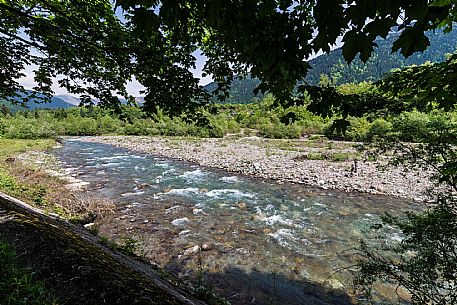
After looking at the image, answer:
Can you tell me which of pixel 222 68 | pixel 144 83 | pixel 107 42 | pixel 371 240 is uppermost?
pixel 107 42

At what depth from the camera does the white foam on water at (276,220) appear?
9969 mm

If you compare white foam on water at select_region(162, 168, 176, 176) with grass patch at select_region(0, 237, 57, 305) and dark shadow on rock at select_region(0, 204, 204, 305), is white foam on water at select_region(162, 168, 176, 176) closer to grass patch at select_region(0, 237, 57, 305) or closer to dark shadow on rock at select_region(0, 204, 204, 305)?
dark shadow on rock at select_region(0, 204, 204, 305)

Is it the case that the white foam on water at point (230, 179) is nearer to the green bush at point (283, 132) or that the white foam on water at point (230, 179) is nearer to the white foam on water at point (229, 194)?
the white foam on water at point (229, 194)

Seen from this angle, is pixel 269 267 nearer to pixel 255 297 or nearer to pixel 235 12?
pixel 255 297

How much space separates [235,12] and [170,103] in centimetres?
253

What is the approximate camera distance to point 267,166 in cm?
1992

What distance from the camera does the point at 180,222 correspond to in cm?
949

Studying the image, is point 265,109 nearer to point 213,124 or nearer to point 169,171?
point 169,171

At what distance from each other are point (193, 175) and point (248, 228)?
364 inches

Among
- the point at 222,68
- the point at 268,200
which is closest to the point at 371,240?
the point at 268,200

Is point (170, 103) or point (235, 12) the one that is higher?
point (235, 12)

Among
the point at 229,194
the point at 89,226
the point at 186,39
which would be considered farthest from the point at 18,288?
the point at 229,194

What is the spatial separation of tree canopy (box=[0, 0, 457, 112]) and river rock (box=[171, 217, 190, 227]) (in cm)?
574

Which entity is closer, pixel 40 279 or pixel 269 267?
pixel 40 279
